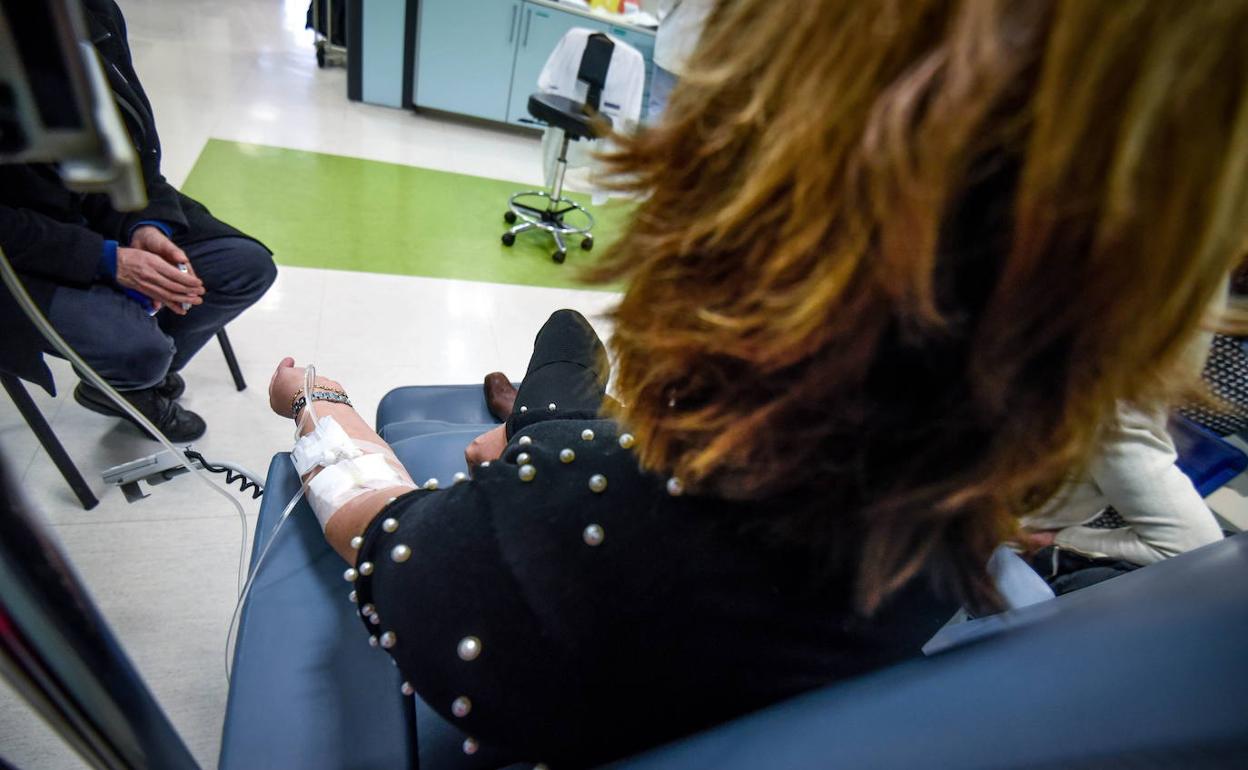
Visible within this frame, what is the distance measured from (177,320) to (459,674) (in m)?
1.37

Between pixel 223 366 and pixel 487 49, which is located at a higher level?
pixel 487 49

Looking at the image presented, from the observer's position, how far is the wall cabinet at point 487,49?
403cm

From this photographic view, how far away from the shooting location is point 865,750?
35cm

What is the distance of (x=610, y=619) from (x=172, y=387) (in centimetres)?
164

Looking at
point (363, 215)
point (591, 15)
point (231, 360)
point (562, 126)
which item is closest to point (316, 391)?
point (231, 360)

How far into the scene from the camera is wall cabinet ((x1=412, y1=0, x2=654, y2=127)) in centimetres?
403

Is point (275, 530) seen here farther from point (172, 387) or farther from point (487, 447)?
point (172, 387)

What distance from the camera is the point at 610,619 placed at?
452 mm

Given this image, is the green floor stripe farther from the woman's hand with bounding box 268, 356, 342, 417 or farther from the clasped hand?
the woman's hand with bounding box 268, 356, 342, 417

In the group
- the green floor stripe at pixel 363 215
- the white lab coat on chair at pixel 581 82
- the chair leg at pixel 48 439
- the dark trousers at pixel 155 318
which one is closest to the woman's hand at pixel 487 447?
the dark trousers at pixel 155 318

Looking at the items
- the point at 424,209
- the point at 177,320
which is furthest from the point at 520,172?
the point at 177,320

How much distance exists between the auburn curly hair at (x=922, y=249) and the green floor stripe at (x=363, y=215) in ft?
6.26

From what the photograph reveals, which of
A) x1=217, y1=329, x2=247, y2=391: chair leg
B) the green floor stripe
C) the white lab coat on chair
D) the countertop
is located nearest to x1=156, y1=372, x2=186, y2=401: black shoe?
x1=217, y1=329, x2=247, y2=391: chair leg

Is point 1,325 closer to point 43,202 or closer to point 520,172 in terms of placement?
point 43,202
